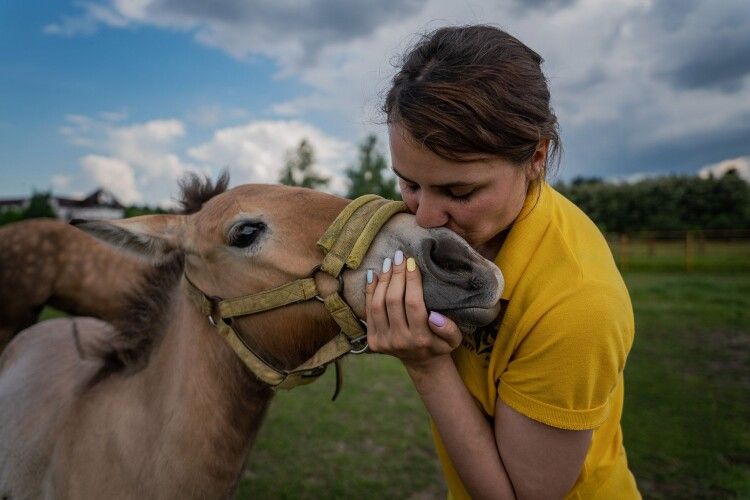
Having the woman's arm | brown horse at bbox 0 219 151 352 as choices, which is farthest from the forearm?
brown horse at bbox 0 219 151 352

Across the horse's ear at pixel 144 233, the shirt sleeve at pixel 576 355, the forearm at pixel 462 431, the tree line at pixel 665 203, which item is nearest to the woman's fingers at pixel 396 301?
the forearm at pixel 462 431

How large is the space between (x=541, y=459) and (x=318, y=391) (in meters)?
5.74

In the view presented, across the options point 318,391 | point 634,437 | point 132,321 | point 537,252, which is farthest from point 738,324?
point 132,321

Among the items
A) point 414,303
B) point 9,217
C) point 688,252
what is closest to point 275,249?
point 414,303

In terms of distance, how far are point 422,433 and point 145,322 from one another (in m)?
3.90

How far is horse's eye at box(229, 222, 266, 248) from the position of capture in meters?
1.93

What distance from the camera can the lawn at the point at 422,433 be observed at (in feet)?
14.0

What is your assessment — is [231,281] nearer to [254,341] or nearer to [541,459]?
[254,341]

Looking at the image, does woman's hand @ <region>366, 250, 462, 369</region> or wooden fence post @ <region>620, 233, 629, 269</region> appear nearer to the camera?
woman's hand @ <region>366, 250, 462, 369</region>

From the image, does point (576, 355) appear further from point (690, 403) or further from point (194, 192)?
point (690, 403)

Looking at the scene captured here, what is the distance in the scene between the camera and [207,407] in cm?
201

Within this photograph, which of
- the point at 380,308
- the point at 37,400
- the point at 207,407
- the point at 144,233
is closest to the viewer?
the point at 380,308

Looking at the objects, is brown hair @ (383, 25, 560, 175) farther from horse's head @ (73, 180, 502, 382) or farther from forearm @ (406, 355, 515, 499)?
forearm @ (406, 355, 515, 499)

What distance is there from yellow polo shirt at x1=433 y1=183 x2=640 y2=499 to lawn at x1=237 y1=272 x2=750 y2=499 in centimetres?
300
